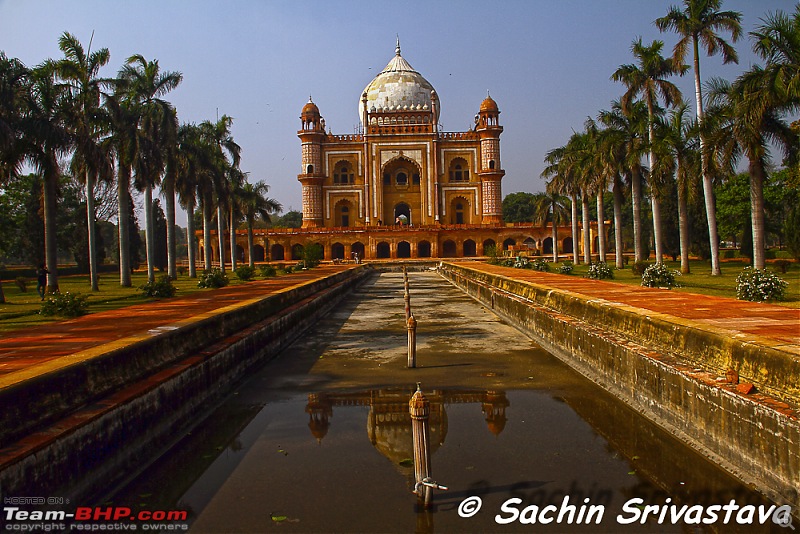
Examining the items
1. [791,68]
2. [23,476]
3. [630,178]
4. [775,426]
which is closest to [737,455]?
[775,426]

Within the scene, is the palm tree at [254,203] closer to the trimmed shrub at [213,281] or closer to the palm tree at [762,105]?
the trimmed shrub at [213,281]

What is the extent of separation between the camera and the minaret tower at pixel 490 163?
61.9 metres

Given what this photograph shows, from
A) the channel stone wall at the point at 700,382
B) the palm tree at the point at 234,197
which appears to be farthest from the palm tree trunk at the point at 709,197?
the palm tree at the point at 234,197

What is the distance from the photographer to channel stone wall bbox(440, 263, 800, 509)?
445 cm

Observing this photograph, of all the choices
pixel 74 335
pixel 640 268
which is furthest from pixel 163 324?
pixel 640 268

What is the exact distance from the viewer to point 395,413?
673cm

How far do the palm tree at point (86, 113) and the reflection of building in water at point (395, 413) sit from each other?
18.8 meters

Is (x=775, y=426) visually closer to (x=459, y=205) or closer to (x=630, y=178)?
(x=630, y=178)

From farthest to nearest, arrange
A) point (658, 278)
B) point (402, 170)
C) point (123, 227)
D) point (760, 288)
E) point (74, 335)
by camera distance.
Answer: point (402, 170) < point (123, 227) < point (658, 278) < point (760, 288) < point (74, 335)

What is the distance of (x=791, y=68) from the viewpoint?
17.5 meters

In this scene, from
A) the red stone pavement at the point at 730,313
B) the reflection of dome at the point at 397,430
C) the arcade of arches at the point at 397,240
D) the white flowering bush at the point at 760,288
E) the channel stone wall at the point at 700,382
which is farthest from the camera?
the arcade of arches at the point at 397,240

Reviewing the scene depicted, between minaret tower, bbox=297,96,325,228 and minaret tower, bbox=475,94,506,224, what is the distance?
650 inches

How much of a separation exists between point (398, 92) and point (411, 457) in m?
66.7

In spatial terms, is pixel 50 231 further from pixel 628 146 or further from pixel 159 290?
pixel 628 146
